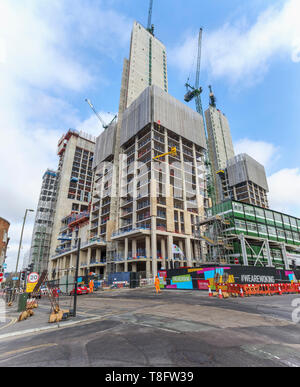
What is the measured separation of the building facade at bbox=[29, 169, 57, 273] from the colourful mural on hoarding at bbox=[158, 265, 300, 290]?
251 feet

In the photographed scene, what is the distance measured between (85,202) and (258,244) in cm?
6955

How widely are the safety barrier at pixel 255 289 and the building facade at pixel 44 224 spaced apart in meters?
87.3

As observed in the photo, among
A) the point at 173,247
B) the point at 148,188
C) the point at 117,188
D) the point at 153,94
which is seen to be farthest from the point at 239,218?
the point at 153,94

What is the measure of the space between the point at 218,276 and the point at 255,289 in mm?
3365

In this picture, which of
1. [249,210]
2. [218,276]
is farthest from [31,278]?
[249,210]

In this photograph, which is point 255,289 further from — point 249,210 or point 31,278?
point 249,210

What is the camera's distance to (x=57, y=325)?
28.8ft

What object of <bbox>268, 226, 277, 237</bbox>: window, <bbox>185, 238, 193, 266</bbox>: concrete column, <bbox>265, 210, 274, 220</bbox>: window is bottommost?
<bbox>185, 238, 193, 266</bbox>: concrete column

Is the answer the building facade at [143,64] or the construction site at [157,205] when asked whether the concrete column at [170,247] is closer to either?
the construction site at [157,205]

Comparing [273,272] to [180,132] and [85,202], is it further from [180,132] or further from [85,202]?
[85,202]

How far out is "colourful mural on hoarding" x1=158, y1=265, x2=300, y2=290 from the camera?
2014cm

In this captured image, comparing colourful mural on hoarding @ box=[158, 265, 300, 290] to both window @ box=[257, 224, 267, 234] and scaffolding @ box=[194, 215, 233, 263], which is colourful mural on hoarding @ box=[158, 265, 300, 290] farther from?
window @ box=[257, 224, 267, 234]

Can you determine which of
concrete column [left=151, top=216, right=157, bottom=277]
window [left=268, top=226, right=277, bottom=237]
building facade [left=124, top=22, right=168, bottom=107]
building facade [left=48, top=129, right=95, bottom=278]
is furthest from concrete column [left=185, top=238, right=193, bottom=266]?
building facade [left=124, top=22, right=168, bottom=107]

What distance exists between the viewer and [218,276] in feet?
65.8
